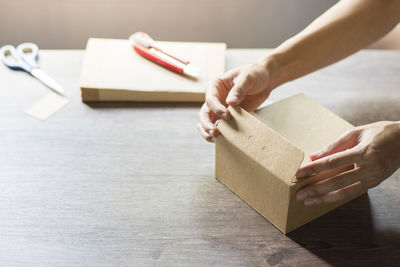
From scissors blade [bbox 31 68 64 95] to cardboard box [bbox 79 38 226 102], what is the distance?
6 centimetres

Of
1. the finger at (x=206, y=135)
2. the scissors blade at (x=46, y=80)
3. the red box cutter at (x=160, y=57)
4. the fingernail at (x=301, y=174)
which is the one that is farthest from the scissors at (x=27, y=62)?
the fingernail at (x=301, y=174)

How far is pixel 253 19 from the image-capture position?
1.78 m

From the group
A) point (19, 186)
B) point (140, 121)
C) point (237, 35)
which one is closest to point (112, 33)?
point (237, 35)

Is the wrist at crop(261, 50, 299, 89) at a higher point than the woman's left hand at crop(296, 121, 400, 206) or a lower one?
higher

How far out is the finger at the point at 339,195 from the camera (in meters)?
0.74

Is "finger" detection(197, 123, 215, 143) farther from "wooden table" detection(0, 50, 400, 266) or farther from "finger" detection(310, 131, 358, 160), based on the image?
"finger" detection(310, 131, 358, 160)

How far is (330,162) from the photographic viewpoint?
2.41 ft

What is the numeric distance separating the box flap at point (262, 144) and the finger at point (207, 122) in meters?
0.01

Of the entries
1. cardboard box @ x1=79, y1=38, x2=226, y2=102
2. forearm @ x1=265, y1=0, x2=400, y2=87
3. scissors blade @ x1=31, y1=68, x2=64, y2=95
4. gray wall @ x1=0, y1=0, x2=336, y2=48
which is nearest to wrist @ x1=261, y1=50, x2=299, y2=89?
forearm @ x1=265, y1=0, x2=400, y2=87

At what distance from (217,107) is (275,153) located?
17 cm

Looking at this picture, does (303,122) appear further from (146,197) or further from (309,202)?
(146,197)

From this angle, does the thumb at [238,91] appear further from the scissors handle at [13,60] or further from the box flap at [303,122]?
the scissors handle at [13,60]

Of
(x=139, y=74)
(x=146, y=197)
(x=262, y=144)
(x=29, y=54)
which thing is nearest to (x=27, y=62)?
(x=29, y=54)

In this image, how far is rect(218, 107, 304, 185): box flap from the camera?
28.0 inches
